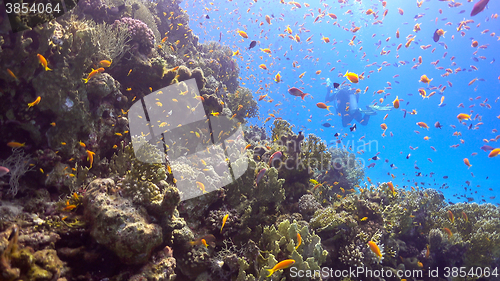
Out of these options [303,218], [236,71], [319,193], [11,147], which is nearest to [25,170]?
[11,147]

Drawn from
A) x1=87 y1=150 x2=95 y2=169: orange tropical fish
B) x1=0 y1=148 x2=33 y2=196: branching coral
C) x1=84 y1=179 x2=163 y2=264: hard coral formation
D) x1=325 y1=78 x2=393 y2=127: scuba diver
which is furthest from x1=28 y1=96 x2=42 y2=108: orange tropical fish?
x1=325 y1=78 x2=393 y2=127: scuba diver

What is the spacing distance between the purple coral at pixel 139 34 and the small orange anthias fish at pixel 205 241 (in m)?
5.34

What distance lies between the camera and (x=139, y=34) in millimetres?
5965

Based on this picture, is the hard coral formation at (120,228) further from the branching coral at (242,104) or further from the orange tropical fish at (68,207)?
the branching coral at (242,104)

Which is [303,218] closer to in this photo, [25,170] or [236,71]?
[25,170]

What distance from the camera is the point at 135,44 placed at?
5863mm

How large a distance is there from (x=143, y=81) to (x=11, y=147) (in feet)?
10.8

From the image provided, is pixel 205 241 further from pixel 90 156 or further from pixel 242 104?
pixel 242 104

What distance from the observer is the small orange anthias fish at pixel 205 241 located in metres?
3.72

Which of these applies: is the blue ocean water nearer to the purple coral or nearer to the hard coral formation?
the purple coral

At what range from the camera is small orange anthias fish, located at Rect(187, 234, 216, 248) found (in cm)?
372

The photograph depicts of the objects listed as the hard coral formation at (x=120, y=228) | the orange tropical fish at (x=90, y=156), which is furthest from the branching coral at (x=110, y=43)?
the hard coral formation at (x=120, y=228)

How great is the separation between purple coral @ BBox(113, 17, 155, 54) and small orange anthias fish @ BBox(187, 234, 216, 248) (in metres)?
5.34

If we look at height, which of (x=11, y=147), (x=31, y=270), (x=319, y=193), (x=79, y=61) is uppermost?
(x=79, y=61)
